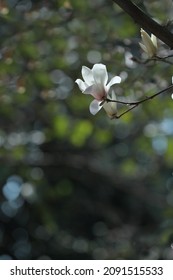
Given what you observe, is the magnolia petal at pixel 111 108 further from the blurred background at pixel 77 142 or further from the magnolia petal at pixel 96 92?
the blurred background at pixel 77 142

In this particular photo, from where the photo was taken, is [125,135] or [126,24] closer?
[126,24]

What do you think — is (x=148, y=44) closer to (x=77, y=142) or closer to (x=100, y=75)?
(x=100, y=75)

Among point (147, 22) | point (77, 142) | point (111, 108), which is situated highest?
point (147, 22)

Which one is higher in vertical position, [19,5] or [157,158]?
[19,5]

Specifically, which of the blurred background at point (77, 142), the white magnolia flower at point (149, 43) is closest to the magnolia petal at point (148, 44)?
the white magnolia flower at point (149, 43)

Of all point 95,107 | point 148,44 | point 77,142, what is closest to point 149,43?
point 148,44
